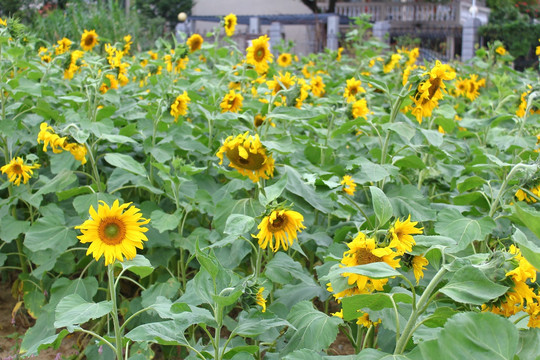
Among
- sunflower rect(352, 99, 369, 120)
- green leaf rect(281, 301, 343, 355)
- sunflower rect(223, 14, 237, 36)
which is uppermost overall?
sunflower rect(223, 14, 237, 36)

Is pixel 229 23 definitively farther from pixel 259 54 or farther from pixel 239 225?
pixel 239 225

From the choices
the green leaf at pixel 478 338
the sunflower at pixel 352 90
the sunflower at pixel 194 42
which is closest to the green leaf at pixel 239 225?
the green leaf at pixel 478 338

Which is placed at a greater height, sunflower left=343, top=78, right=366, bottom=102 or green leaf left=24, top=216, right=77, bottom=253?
sunflower left=343, top=78, right=366, bottom=102

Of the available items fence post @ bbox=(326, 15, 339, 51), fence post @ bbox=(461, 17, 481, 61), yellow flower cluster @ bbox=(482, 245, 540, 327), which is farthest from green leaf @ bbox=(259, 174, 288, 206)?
fence post @ bbox=(461, 17, 481, 61)

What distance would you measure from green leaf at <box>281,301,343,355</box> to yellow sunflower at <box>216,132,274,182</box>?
1.56 ft

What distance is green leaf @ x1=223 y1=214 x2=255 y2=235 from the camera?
1599 millimetres

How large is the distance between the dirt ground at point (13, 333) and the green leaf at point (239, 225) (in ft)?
3.69

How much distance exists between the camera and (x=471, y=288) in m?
1.21

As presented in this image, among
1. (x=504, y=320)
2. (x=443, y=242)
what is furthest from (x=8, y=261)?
(x=504, y=320)

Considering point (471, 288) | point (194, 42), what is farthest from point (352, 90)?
point (471, 288)

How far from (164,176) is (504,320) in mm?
1489

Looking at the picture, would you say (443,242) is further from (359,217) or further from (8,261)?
(8,261)

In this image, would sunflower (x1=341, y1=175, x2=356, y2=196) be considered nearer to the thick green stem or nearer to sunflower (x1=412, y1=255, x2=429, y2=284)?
sunflower (x1=412, y1=255, x2=429, y2=284)

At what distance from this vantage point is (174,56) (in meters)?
3.48
